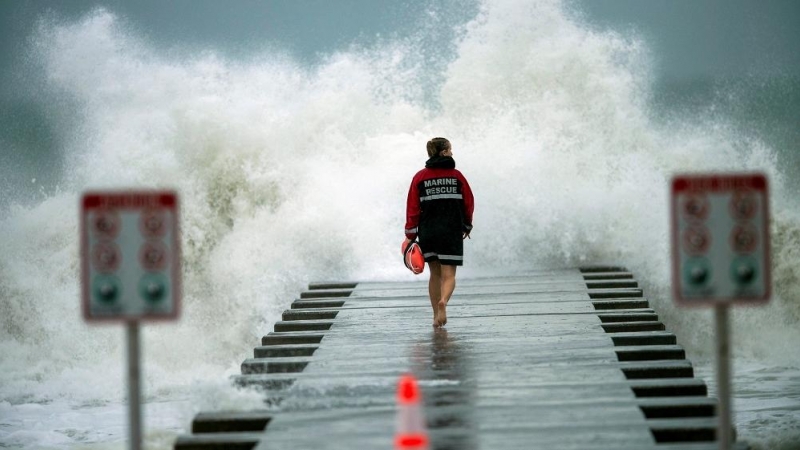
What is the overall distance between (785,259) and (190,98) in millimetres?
11549

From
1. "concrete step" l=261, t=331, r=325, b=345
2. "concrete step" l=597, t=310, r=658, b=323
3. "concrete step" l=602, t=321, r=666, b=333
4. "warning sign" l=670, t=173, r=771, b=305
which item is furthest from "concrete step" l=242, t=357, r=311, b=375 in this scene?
"warning sign" l=670, t=173, r=771, b=305

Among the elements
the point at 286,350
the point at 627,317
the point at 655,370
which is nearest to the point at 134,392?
the point at 655,370

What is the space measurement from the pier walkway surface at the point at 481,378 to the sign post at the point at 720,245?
137 cm

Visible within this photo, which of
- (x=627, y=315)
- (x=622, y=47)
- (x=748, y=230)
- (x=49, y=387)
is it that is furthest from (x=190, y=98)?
(x=748, y=230)

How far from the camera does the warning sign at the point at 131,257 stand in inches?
200

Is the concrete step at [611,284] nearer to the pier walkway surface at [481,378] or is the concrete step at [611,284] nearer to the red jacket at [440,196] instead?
the pier walkway surface at [481,378]

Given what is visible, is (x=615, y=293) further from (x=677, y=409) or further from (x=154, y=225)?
(x=154, y=225)

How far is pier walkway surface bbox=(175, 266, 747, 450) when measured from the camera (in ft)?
21.7

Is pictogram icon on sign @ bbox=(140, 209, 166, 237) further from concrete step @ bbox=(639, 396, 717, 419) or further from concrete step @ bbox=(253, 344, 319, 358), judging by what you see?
concrete step @ bbox=(253, 344, 319, 358)

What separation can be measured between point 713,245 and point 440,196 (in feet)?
17.3

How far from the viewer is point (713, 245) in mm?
5047

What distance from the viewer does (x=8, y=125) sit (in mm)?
29062

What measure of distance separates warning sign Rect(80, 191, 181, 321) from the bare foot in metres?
5.43

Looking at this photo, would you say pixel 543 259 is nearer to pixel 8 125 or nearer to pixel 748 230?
pixel 748 230
